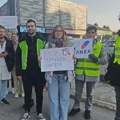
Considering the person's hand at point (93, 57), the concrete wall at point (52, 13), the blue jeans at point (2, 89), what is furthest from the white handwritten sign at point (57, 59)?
the concrete wall at point (52, 13)

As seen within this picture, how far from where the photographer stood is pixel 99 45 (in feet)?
20.1

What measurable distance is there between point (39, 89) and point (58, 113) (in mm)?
653

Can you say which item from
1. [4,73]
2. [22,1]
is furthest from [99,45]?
[22,1]

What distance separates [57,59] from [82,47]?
725 mm

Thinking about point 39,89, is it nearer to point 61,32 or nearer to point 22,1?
point 61,32

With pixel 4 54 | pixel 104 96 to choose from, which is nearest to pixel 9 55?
pixel 4 54

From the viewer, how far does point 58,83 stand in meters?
5.77

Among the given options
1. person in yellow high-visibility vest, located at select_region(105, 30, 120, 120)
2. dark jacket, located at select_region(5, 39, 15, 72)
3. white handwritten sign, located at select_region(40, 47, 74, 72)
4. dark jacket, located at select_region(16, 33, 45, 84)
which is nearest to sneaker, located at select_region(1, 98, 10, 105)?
dark jacket, located at select_region(5, 39, 15, 72)

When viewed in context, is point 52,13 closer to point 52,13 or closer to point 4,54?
point 52,13

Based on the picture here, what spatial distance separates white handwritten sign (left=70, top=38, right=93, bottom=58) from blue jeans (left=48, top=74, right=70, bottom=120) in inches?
28.9

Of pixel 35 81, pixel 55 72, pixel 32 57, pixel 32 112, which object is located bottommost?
pixel 32 112

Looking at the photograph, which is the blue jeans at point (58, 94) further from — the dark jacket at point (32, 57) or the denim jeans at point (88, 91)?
the denim jeans at point (88, 91)

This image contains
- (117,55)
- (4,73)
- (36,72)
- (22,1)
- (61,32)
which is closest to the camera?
(117,55)

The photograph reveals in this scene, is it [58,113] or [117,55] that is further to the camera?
[58,113]
